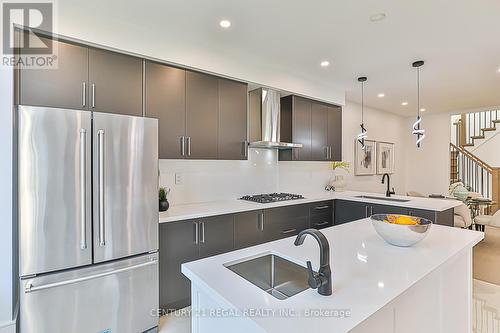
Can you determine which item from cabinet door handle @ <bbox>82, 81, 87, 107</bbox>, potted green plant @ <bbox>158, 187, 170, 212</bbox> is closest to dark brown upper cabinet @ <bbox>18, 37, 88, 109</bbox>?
cabinet door handle @ <bbox>82, 81, 87, 107</bbox>

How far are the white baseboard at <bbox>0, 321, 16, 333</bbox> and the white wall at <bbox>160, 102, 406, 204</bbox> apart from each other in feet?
5.13

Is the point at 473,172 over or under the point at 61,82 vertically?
under

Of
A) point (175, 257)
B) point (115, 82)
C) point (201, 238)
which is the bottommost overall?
point (175, 257)

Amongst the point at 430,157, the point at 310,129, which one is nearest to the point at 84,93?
the point at 310,129

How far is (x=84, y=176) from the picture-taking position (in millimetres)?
1828

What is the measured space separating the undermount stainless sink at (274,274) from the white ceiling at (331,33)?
193 centimetres

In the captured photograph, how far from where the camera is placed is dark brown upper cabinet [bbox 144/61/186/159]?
2.49m

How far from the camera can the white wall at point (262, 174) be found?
Result: 3080 mm

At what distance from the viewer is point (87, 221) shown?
1.83 metres

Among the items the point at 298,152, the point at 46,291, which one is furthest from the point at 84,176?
the point at 298,152

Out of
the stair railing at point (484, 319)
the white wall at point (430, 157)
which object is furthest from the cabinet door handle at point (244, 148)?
the white wall at point (430, 157)

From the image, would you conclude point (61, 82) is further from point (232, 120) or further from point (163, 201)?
point (232, 120)

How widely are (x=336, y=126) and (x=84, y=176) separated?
3.81m

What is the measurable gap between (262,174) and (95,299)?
8.26ft
